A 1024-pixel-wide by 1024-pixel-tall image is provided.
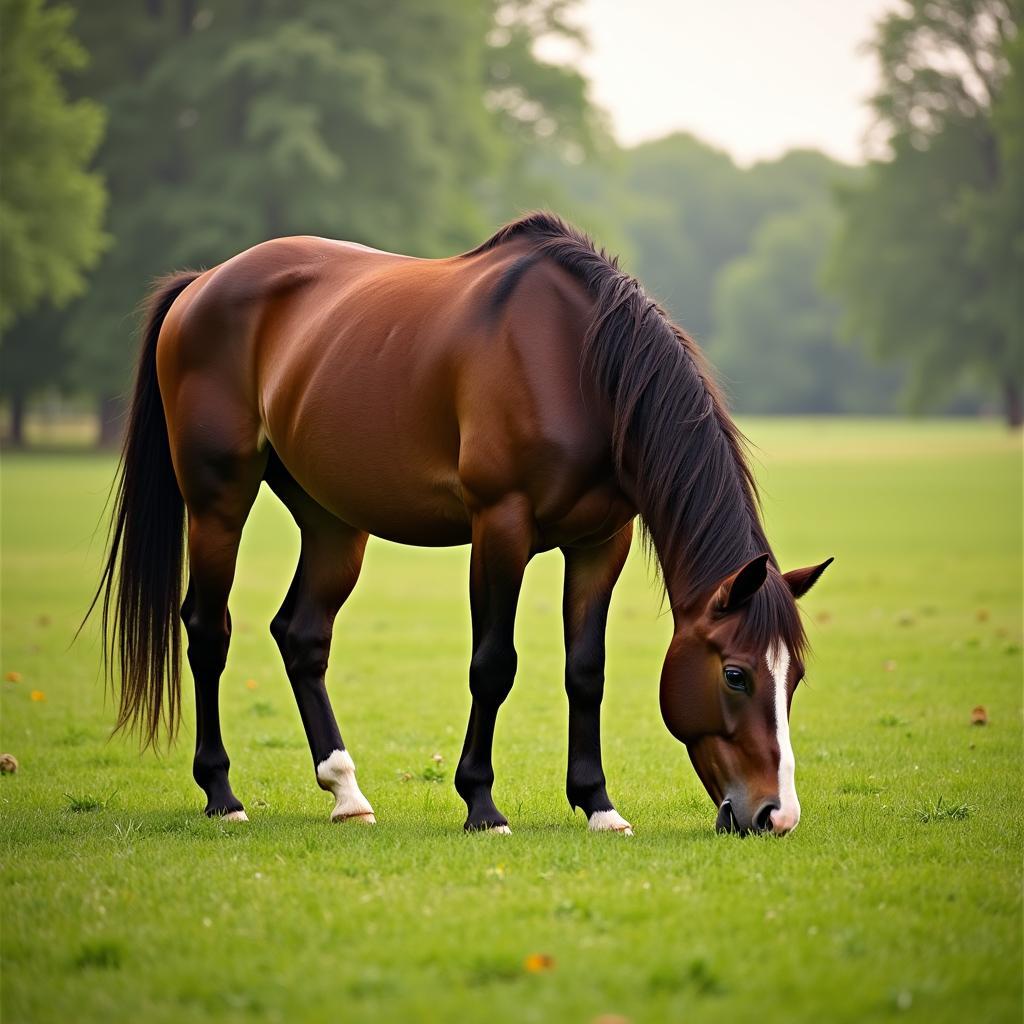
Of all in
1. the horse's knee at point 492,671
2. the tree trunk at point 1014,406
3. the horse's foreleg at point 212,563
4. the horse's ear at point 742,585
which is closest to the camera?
the horse's ear at point 742,585

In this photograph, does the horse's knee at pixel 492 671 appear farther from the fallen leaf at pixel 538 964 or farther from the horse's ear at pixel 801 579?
the fallen leaf at pixel 538 964

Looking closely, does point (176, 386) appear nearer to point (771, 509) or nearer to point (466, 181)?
point (771, 509)

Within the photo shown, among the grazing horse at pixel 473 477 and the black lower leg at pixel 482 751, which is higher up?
the grazing horse at pixel 473 477

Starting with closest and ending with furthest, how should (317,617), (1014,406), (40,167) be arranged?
(317,617) < (40,167) < (1014,406)

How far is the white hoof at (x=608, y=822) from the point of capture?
5.69 m

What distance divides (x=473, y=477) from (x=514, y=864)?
1.53m

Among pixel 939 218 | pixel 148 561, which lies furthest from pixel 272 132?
pixel 148 561

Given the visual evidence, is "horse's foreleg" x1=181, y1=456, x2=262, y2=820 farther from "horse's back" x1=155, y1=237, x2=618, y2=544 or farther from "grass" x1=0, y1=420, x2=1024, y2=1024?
"grass" x1=0, y1=420, x2=1024, y2=1024

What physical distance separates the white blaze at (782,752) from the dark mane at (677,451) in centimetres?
8

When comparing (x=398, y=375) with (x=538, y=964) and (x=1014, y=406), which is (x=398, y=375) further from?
(x=1014, y=406)

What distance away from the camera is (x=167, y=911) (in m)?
4.41

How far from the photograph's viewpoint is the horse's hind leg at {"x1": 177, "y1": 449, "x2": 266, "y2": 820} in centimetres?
664

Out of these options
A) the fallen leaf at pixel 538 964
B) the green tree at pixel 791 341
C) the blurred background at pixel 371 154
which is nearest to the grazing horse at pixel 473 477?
the fallen leaf at pixel 538 964

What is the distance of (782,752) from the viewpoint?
5062 millimetres
